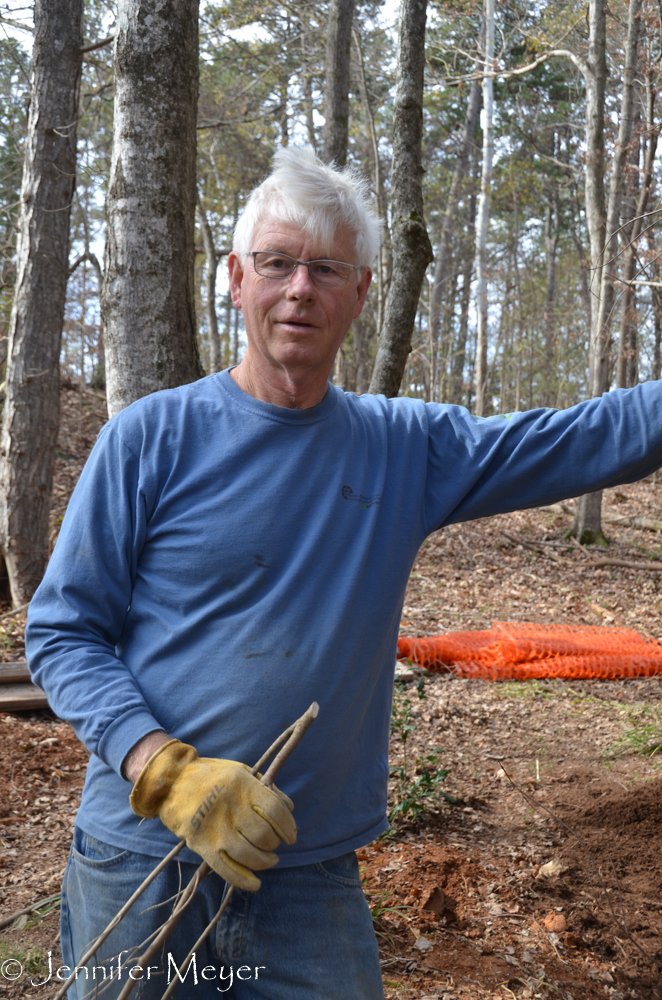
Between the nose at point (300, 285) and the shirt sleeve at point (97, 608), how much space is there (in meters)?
0.54

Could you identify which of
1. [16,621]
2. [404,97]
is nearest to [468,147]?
[404,97]

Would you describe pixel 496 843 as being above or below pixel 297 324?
below

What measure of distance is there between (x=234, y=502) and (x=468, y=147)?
2233cm

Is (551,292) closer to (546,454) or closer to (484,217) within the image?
(484,217)

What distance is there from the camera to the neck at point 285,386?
1880 millimetres

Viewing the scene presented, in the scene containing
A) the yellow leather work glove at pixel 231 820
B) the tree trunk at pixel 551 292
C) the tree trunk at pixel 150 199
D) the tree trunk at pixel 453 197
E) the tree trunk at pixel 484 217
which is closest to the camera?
the yellow leather work glove at pixel 231 820

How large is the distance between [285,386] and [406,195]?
497 cm

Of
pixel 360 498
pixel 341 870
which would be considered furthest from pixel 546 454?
pixel 341 870

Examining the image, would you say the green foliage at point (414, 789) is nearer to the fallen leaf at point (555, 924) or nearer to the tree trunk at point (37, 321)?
the fallen leaf at point (555, 924)

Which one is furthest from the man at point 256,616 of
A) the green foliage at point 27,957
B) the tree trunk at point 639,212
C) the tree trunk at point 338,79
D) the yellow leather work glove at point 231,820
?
the tree trunk at point 639,212

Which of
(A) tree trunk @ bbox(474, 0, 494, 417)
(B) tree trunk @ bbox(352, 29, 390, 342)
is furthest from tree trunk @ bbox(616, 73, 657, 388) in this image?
(B) tree trunk @ bbox(352, 29, 390, 342)

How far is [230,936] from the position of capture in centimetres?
164

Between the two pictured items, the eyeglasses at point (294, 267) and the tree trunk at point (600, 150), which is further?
the tree trunk at point (600, 150)

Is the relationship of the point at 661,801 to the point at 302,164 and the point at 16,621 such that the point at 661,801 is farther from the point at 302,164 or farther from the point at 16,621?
the point at 16,621
